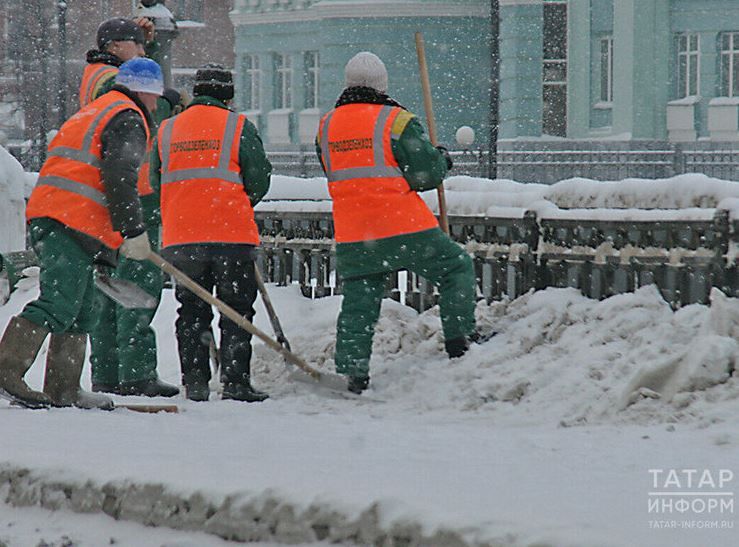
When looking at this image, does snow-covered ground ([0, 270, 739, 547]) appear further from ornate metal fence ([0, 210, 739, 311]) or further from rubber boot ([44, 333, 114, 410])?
rubber boot ([44, 333, 114, 410])

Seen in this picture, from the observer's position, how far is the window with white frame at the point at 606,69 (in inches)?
1258

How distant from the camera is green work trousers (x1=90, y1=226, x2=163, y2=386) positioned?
866cm

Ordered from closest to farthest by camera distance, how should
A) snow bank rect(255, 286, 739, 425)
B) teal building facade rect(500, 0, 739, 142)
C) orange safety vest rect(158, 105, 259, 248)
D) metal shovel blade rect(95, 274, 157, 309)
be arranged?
1. snow bank rect(255, 286, 739, 425)
2. metal shovel blade rect(95, 274, 157, 309)
3. orange safety vest rect(158, 105, 259, 248)
4. teal building facade rect(500, 0, 739, 142)

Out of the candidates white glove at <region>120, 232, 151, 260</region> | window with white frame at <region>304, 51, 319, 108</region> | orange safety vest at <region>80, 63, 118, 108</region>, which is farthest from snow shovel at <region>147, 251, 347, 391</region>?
window with white frame at <region>304, 51, 319, 108</region>

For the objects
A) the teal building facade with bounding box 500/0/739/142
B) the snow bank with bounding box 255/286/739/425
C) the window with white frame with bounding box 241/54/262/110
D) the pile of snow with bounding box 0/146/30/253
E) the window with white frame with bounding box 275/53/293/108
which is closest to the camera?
the snow bank with bounding box 255/286/739/425

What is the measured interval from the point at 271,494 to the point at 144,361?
411 cm

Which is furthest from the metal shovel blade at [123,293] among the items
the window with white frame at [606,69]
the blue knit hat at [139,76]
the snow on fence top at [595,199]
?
the window with white frame at [606,69]

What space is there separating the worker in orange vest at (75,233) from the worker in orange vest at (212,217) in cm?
75

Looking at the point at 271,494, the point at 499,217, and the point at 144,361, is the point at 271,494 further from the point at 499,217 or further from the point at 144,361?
the point at 499,217

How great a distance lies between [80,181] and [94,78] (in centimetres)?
158

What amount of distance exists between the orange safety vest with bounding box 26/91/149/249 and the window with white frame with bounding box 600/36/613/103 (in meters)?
25.2

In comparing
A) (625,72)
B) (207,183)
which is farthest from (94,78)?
(625,72)

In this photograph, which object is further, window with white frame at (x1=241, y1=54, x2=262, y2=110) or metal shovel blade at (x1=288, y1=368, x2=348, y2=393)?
window with white frame at (x1=241, y1=54, x2=262, y2=110)

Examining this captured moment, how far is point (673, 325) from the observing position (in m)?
8.34
